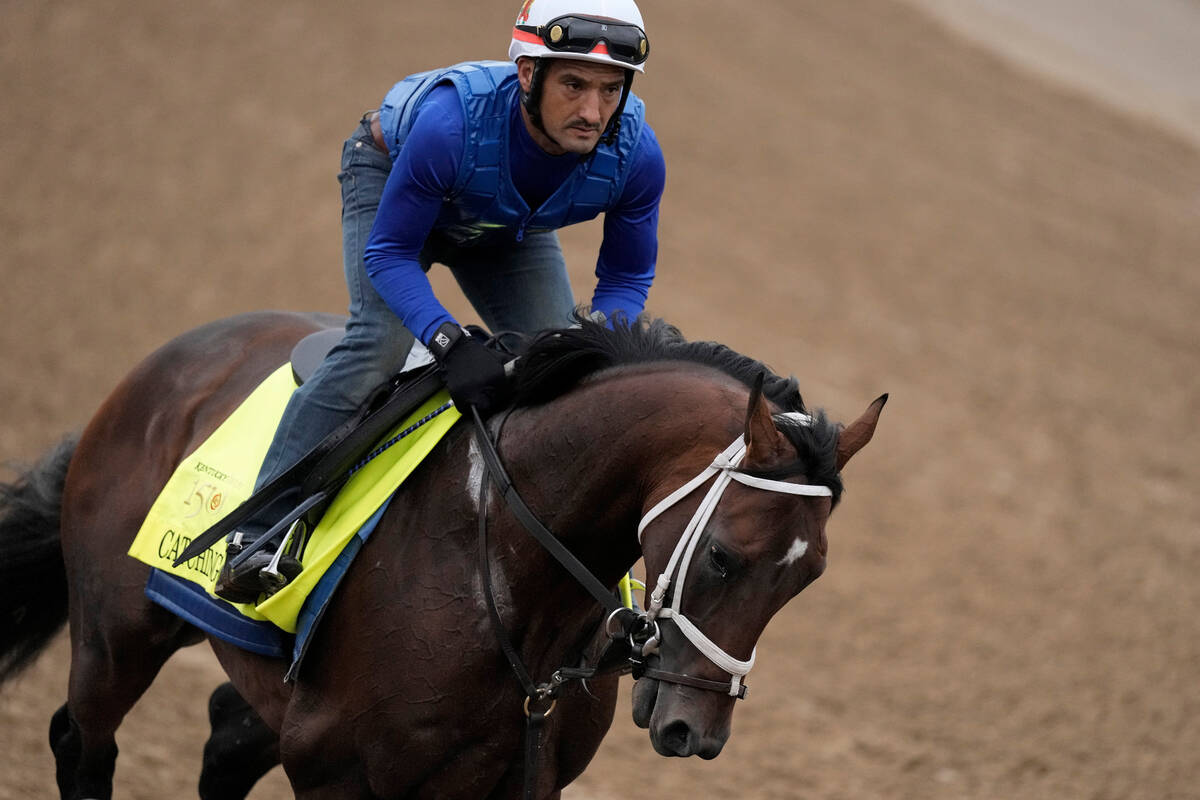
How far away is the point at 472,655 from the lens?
3.30 m

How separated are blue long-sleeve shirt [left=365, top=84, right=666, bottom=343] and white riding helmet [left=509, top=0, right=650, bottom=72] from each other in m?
0.23

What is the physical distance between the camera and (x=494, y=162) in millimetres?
3480

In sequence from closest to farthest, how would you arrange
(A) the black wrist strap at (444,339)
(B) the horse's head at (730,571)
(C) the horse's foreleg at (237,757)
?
(B) the horse's head at (730,571), (A) the black wrist strap at (444,339), (C) the horse's foreleg at (237,757)

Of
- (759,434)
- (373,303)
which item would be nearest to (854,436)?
(759,434)

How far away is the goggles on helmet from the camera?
3289 mm

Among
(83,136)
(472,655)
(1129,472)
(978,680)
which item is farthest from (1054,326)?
(472,655)

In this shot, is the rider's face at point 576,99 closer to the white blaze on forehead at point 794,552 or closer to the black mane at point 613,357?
the black mane at point 613,357

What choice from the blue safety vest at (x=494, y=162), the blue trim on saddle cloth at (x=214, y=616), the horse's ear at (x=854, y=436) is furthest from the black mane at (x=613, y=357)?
the blue trim on saddle cloth at (x=214, y=616)

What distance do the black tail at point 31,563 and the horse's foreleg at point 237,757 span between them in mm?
934

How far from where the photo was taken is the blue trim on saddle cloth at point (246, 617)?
356 cm

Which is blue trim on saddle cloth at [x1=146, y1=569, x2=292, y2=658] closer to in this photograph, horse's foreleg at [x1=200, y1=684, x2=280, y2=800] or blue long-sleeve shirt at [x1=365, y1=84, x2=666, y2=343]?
horse's foreleg at [x1=200, y1=684, x2=280, y2=800]

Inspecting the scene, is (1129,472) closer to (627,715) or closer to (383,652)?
(627,715)

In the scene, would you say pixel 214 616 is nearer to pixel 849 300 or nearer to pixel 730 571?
pixel 730 571

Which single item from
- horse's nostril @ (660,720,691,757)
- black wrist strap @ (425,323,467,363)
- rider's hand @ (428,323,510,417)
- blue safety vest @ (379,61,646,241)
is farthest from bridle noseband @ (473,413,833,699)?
blue safety vest @ (379,61,646,241)
